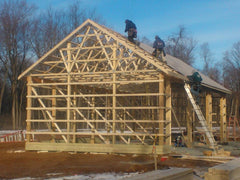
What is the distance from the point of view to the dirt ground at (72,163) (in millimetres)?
9539

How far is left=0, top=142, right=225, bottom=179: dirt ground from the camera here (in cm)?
954

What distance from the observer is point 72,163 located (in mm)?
11125

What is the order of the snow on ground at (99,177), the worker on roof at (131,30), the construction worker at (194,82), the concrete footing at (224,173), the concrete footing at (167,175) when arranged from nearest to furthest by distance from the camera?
the concrete footing at (167,175)
the concrete footing at (224,173)
the snow on ground at (99,177)
the construction worker at (194,82)
the worker on roof at (131,30)

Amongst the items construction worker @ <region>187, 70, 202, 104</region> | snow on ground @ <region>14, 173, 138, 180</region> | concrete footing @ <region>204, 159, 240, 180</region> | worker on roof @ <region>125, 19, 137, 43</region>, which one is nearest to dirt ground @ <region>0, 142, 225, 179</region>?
snow on ground @ <region>14, 173, 138, 180</region>

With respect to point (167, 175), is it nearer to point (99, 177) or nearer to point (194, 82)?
point (99, 177)

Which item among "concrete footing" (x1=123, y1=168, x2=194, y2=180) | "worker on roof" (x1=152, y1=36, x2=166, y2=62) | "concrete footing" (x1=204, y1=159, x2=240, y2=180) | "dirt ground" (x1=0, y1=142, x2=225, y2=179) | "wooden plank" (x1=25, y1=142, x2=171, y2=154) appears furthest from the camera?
"worker on roof" (x1=152, y1=36, x2=166, y2=62)

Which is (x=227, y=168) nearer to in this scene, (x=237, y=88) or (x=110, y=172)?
(x=110, y=172)

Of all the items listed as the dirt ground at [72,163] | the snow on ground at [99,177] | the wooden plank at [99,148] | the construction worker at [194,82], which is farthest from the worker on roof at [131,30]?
the snow on ground at [99,177]

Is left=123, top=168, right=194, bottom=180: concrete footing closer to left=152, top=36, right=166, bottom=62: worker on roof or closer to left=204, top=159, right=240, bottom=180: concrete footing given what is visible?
left=204, top=159, right=240, bottom=180: concrete footing

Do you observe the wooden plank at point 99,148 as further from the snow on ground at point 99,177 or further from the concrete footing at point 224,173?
the concrete footing at point 224,173

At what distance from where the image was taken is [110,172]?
9.30 metres

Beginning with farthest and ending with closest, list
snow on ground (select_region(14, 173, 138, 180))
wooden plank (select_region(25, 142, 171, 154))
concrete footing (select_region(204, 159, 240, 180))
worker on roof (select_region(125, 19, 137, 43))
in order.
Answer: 1. worker on roof (select_region(125, 19, 137, 43))
2. wooden plank (select_region(25, 142, 171, 154))
3. snow on ground (select_region(14, 173, 138, 180))
4. concrete footing (select_region(204, 159, 240, 180))

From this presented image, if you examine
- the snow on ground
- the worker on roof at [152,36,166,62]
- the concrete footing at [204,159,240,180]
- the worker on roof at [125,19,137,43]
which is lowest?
the snow on ground

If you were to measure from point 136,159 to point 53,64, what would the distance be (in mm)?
6012
